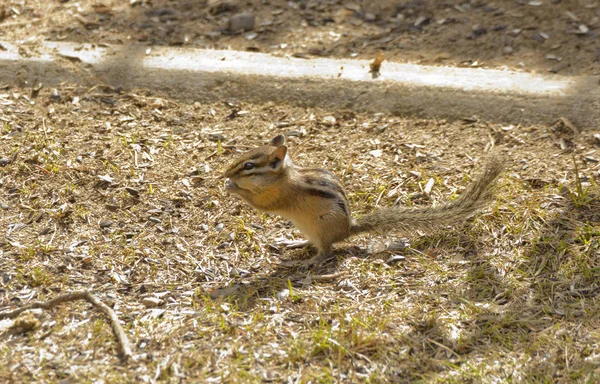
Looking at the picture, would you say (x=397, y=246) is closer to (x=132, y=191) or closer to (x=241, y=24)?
(x=132, y=191)

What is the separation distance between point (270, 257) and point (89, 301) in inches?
38.8

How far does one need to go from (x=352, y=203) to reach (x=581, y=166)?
142 centimetres

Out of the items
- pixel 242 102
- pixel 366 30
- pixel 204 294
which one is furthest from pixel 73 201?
pixel 366 30

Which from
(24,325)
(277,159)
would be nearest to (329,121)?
(277,159)

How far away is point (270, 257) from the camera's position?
418 centimetres

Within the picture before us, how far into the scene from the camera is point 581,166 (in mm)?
4695

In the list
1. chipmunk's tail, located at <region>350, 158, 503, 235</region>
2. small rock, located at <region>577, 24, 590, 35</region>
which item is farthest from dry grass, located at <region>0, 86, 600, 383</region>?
small rock, located at <region>577, 24, 590, 35</region>

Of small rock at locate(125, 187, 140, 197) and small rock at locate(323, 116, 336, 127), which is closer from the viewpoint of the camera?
small rock at locate(125, 187, 140, 197)

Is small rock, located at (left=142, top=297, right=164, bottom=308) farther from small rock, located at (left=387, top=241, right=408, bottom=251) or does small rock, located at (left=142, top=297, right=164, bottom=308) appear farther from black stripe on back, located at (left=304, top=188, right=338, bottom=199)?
small rock, located at (left=387, top=241, right=408, bottom=251)

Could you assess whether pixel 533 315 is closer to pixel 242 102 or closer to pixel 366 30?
pixel 242 102

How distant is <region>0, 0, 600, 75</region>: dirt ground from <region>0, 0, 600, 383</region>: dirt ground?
2cm

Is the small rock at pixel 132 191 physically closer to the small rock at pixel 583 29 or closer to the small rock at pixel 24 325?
the small rock at pixel 24 325

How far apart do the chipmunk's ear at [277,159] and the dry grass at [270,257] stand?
18.8 inches

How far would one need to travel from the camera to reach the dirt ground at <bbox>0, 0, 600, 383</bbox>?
338cm
